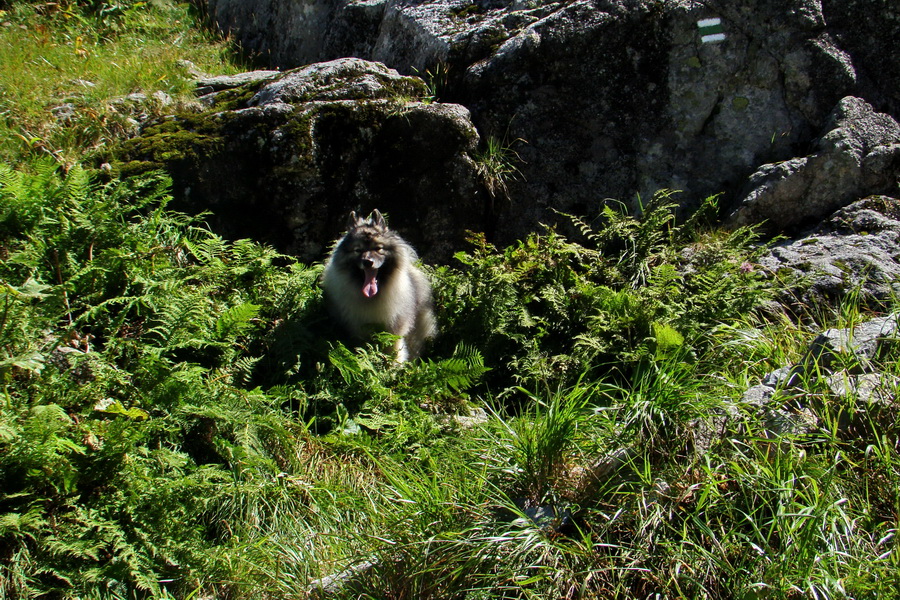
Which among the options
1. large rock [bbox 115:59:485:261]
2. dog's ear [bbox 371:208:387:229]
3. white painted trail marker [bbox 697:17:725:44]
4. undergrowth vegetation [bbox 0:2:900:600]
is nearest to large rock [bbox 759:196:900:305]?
undergrowth vegetation [bbox 0:2:900:600]

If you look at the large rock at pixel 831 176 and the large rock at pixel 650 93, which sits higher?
the large rock at pixel 650 93

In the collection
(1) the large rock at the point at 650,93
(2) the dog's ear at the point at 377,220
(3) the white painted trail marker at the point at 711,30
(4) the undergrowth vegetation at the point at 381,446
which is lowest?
(4) the undergrowth vegetation at the point at 381,446

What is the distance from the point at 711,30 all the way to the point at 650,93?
0.93 metres

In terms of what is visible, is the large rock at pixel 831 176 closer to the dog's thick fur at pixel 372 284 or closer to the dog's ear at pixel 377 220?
the dog's thick fur at pixel 372 284

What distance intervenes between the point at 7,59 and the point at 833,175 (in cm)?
861

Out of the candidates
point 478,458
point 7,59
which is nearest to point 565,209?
Answer: point 478,458

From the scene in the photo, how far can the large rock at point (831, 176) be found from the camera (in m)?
6.73

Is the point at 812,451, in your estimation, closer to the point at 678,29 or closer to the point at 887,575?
the point at 887,575

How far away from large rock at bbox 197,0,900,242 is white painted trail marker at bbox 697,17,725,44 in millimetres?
37

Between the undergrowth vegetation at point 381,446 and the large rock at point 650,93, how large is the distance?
81.9 inches

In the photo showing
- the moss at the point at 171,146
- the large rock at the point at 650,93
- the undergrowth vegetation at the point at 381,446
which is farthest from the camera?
the large rock at the point at 650,93

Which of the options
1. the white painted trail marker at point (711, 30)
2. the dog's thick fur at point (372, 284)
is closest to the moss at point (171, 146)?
the dog's thick fur at point (372, 284)

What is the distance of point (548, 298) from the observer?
5738mm

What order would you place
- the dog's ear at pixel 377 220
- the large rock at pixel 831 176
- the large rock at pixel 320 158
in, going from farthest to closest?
the large rock at pixel 831 176, the large rock at pixel 320 158, the dog's ear at pixel 377 220
